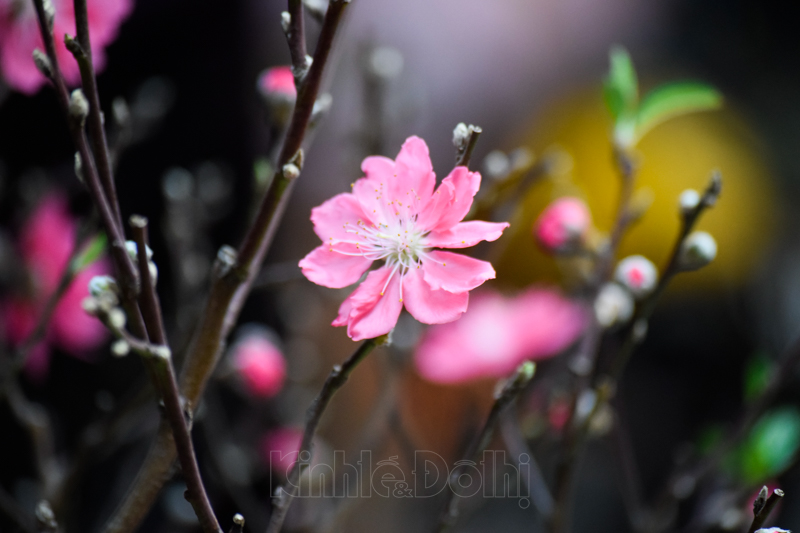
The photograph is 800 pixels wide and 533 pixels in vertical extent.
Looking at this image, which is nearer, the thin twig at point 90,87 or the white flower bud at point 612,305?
the thin twig at point 90,87

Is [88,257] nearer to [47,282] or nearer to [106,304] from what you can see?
[106,304]

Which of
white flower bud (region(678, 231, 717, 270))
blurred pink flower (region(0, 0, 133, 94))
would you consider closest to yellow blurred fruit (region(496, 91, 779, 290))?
white flower bud (region(678, 231, 717, 270))

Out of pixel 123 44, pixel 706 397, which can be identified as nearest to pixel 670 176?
pixel 706 397

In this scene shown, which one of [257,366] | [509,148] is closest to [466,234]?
[257,366]

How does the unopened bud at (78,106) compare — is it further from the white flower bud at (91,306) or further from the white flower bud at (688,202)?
the white flower bud at (688,202)

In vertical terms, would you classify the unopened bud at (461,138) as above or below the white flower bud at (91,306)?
above

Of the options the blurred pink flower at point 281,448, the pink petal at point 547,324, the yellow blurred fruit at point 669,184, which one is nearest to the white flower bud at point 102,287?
the blurred pink flower at point 281,448

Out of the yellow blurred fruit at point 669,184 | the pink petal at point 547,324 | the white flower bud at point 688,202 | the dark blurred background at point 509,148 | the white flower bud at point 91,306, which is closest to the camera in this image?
the white flower bud at point 91,306
